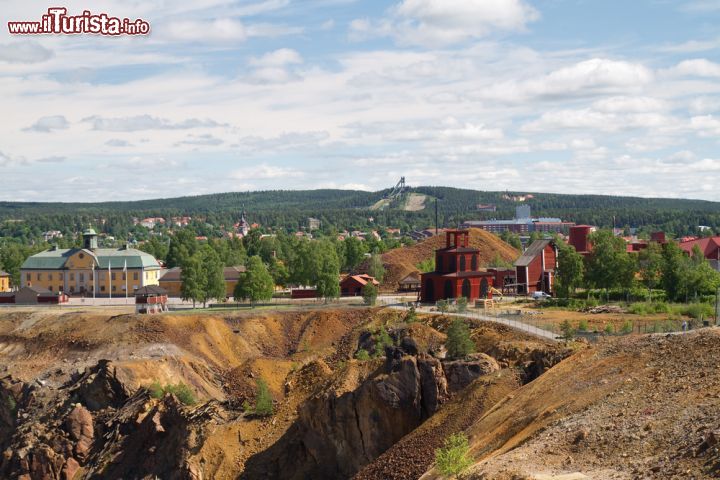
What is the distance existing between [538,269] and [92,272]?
49622mm

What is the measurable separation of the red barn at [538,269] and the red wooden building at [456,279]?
6785 mm

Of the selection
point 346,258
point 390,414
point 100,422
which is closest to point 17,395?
point 100,422

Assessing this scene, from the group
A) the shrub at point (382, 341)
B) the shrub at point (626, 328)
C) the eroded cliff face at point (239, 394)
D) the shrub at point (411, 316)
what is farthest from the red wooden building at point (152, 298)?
the shrub at point (626, 328)

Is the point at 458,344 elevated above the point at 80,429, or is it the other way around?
the point at 458,344

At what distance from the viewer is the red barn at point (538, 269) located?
91.9 metres

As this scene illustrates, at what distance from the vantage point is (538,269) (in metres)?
92.9

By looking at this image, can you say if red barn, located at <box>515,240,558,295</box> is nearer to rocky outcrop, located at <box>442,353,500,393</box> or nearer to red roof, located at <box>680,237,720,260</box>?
red roof, located at <box>680,237,720,260</box>

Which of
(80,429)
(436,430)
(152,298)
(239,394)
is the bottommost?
(80,429)

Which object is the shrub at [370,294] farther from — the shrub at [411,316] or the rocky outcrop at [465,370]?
the rocky outcrop at [465,370]

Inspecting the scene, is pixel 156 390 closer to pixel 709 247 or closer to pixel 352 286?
pixel 352 286

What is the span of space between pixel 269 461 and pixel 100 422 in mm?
15536

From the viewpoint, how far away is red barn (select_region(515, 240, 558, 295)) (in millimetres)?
91875

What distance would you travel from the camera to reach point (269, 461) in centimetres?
4769

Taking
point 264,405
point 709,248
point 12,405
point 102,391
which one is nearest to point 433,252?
point 709,248
